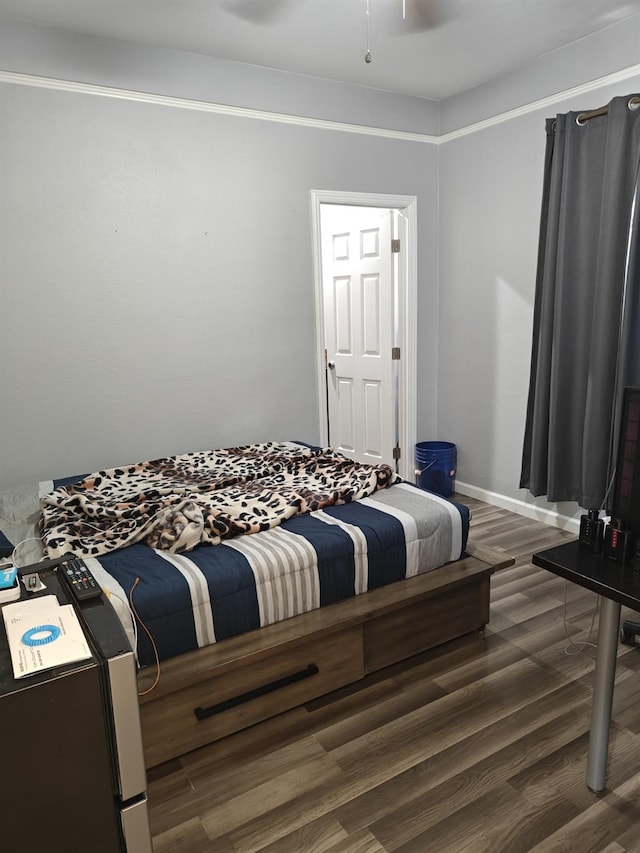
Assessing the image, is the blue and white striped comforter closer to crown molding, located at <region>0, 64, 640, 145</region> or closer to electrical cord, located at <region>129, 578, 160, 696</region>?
electrical cord, located at <region>129, 578, 160, 696</region>

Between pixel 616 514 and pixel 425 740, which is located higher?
pixel 616 514

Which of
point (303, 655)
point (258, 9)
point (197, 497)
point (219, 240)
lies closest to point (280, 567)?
point (303, 655)

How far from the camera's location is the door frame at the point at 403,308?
396 centimetres

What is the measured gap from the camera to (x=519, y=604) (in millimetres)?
2891

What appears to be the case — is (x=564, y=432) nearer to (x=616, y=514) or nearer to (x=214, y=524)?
(x=616, y=514)

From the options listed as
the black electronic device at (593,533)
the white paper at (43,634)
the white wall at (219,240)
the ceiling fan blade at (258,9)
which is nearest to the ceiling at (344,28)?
the ceiling fan blade at (258,9)

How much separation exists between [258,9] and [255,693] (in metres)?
2.99

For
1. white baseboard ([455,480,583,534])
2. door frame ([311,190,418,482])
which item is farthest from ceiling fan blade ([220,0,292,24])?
white baseboard ([455,480,583,534])

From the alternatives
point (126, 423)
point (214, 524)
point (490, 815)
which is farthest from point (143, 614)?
point (126, 423)

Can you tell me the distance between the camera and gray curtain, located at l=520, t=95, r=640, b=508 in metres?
3.05

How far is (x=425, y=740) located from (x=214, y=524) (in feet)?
3.48

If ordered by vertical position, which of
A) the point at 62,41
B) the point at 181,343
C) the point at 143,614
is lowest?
the point at 143,614

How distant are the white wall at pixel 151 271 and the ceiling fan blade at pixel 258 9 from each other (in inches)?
26.6

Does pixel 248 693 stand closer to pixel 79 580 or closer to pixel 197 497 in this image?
pixel 197 497
